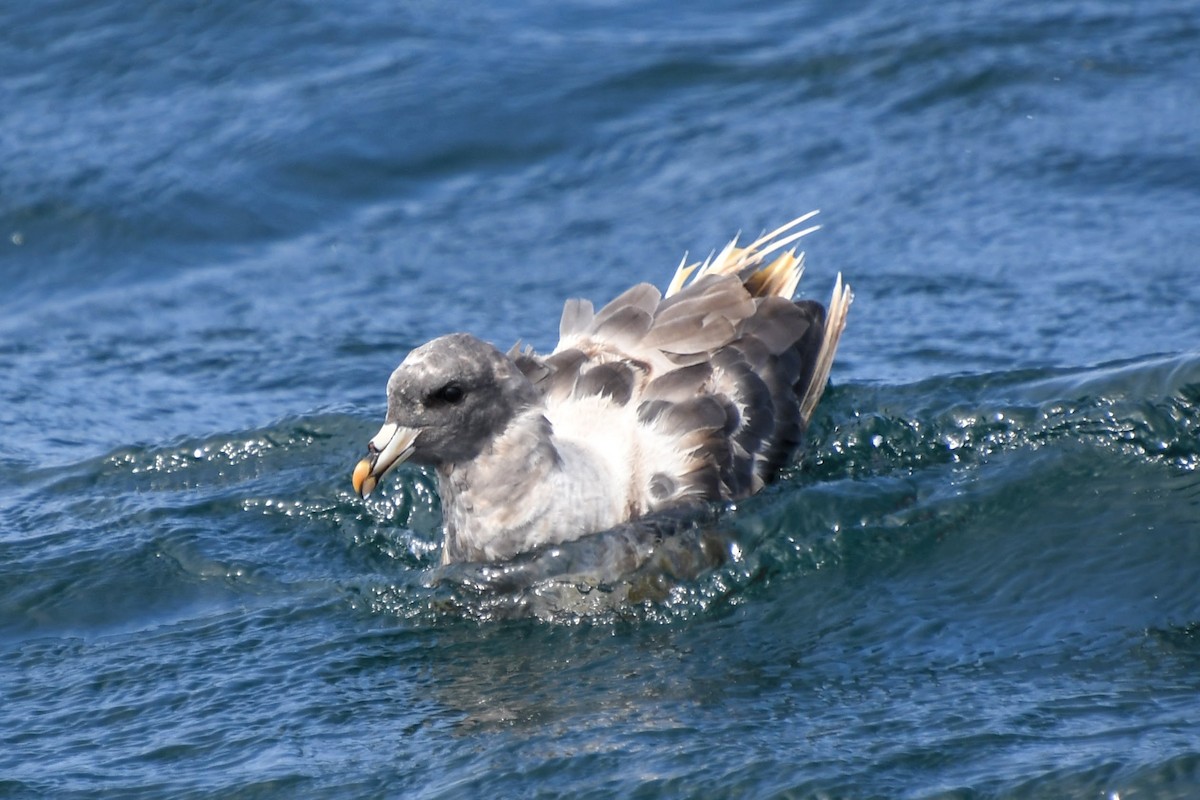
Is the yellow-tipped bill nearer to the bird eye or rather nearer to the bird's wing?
the bird eye

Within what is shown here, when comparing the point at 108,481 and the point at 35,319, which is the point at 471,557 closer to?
the point at 108,481

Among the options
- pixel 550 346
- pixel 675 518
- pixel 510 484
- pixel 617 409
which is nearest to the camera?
pixel 510 484

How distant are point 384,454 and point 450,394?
325 mm

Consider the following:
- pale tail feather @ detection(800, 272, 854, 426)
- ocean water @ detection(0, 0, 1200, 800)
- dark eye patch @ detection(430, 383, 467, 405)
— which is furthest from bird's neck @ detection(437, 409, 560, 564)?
pale tail feather @ detection(800, 272, 854, 426)

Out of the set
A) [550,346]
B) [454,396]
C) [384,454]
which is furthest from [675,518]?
[550,346]

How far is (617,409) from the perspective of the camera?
7285 millimetres

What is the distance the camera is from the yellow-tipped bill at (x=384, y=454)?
21.1ft

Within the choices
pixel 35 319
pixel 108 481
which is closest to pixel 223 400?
pixel 108 481

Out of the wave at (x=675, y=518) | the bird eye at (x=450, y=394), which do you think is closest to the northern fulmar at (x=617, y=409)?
the bird eye at (x=450, y=394)

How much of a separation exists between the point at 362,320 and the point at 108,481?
2.37 metres

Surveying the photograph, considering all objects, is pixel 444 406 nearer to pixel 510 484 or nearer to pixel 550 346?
pixel 510 484

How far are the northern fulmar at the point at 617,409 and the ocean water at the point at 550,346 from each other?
0.62ft

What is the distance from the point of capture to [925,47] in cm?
1281

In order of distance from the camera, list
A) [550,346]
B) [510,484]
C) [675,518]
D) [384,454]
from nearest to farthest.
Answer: [384,454] → [510,484] → [675,518] → [550,346]
